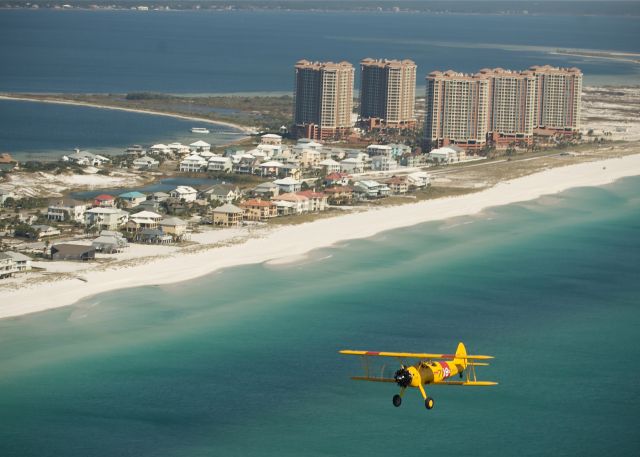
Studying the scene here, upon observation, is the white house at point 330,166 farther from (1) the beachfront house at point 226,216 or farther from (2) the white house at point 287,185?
(1) the beachfront house at point 226,216

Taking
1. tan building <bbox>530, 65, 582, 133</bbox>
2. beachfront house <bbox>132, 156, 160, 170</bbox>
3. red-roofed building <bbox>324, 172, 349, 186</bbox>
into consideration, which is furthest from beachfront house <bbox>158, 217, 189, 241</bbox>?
tan building <bbox>530, 65, 582, 133</bbox>

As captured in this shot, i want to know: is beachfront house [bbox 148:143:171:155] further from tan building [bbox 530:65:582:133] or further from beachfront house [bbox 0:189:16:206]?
tan building [bbox 530:65:582:133]

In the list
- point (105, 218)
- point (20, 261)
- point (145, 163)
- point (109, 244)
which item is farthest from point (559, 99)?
point (20, 261)

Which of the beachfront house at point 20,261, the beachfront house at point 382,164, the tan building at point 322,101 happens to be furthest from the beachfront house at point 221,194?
the tan building at point 322,101

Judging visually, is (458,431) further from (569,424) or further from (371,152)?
(371,152)

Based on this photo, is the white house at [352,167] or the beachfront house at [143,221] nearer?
the beachfront house at [143,221]

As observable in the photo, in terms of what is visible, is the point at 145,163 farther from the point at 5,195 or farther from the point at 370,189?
the point at 370,189
